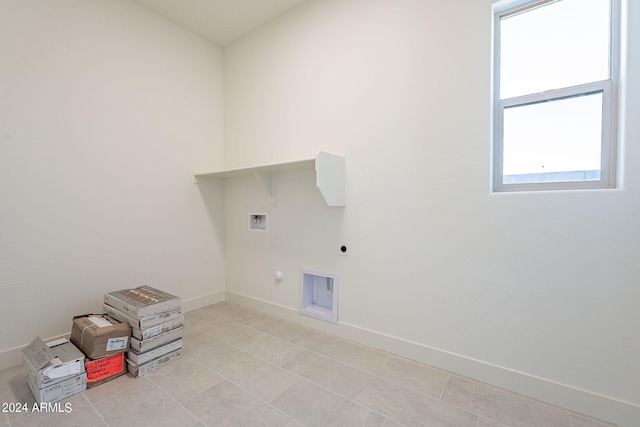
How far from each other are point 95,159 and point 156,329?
1.55 meters

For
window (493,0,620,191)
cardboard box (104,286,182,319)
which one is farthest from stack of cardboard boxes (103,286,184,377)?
window (493,0,620,191)

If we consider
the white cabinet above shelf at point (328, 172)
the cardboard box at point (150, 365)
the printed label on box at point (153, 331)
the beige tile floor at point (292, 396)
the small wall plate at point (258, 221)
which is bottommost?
the beige tile floor at point (292, 396)

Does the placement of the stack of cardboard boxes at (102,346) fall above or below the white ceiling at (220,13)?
below

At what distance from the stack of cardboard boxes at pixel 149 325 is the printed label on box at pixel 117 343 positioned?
0.15 ft

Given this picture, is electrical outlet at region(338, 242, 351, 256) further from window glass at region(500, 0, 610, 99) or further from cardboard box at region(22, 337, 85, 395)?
cardboard box at region(22, 337, 85, 395)

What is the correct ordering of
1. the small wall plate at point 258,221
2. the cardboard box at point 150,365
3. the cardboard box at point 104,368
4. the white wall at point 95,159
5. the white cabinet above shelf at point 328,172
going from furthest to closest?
the small wall plate at point 258,221 → the white cabinet above shelf at point 328,172 → the white wall at point 95,159 → the cardboard box at point 150,365 → the cardboard box at point 104,368

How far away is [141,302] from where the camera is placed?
6.33ft

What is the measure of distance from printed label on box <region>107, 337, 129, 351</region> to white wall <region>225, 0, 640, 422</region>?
1.31 metres

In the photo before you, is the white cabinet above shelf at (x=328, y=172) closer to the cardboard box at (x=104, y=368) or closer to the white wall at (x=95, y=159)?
the white wall at (x=95, y=159)

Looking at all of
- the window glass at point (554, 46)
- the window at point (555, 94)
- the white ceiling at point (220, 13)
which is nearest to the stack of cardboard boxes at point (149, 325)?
the window at point (555, 94)

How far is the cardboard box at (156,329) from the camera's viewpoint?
1808 mm

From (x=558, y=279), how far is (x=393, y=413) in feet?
3.94

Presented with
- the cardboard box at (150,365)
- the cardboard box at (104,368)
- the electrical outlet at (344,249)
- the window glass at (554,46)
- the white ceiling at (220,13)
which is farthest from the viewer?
the white ceiling at (220,13)

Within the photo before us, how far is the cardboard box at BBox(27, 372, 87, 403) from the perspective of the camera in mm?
1509
